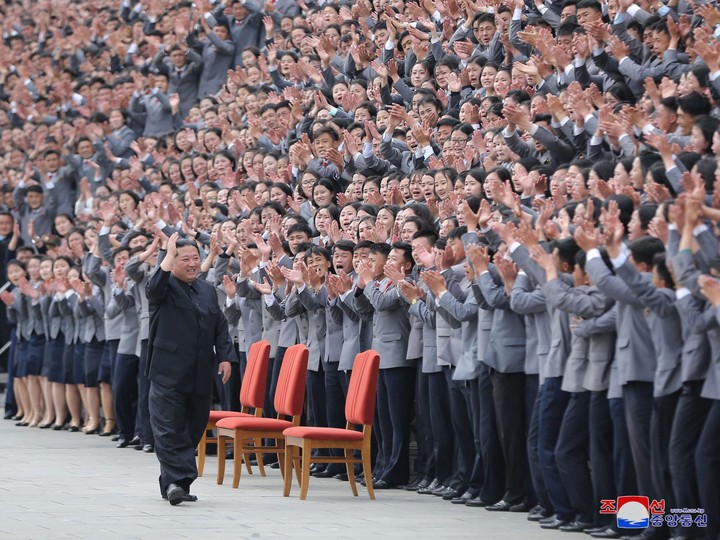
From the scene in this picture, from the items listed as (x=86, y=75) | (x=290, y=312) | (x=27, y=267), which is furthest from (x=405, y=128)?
(x=86, y=75)

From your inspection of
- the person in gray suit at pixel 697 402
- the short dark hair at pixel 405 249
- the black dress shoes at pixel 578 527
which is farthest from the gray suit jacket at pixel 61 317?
the person in gray suit at pixel 697 402

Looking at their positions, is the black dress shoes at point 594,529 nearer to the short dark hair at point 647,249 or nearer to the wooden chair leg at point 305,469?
the short dark hair at point 647,249

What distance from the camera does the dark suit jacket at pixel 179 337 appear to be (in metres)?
10.6

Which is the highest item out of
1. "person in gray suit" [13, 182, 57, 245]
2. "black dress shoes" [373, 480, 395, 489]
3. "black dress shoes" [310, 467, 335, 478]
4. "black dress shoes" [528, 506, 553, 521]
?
"person in gray suit" [13, 182, 57, 245]

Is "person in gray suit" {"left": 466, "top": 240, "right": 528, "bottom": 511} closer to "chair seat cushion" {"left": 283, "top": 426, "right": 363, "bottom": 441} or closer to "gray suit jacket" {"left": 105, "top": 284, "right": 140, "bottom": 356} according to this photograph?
"chair seat cushion" {"left": 283, "top": 426, "right": 363, "bottom": 441}

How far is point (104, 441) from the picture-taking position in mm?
16516

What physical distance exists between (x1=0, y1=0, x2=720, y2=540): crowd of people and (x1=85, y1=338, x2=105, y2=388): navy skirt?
1.1 inches

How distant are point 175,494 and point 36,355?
29.6 feet

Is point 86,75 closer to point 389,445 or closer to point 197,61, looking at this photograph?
point 197,61

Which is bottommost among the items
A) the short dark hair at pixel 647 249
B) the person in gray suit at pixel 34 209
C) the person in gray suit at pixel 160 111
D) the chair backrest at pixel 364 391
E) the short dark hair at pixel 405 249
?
the chair backrest at pixel 364 391

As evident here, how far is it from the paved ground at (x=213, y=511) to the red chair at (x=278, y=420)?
0.33 m

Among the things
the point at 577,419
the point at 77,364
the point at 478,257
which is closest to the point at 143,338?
the point at 77,364

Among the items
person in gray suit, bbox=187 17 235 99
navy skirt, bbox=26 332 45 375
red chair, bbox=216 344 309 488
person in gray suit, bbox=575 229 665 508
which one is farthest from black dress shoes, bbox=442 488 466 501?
person in gray suit, bbox=187 17 235 99

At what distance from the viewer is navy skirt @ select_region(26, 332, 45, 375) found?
61.5 ft
